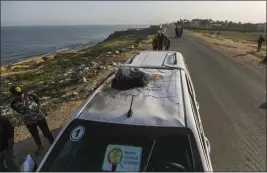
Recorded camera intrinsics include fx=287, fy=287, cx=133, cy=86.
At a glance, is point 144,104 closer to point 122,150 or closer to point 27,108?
point 122,150

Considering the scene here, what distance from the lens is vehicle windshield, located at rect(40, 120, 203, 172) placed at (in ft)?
9.80

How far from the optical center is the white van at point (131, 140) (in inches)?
118

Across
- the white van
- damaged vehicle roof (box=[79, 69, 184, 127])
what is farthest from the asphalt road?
the white van

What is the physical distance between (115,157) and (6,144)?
2.71 meters

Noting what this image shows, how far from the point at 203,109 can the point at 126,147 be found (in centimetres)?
644

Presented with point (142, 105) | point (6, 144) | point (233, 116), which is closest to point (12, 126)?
point (6, 144)

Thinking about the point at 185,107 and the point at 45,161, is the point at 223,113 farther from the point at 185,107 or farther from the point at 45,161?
the point at 45,161

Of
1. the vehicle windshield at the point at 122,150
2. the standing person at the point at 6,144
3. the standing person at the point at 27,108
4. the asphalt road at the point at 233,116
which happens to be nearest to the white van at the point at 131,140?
the vehicle windshield at the point at 122,150

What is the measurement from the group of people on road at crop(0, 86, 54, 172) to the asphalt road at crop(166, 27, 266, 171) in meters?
3.69

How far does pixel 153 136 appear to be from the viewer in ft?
10.3

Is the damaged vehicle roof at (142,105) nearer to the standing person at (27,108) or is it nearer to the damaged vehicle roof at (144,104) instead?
the damaged vehicle roof at (144,104)

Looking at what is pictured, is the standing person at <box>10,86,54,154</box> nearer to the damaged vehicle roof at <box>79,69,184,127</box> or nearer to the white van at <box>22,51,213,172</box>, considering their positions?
the damaged vehicle roof at <box>79,69,184,127</box>

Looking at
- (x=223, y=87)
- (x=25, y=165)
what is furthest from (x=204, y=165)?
(x=223, y=87)

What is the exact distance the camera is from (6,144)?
16.0ft
